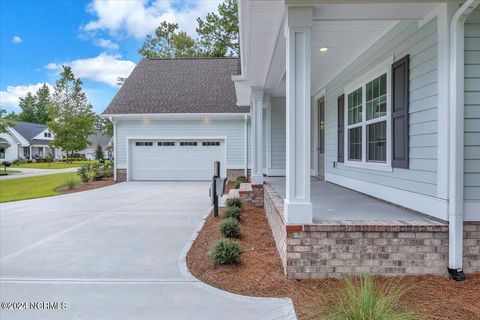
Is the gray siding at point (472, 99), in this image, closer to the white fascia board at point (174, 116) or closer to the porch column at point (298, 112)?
the porch column at point (298, 112)

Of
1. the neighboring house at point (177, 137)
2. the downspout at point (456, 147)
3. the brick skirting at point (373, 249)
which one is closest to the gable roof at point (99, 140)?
the neighboring house at point (177, 137)

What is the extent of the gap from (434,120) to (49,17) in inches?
1076

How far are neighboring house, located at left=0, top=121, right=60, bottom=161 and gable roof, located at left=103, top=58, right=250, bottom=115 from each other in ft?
96.3

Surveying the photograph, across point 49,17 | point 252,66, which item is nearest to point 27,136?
point 49,17

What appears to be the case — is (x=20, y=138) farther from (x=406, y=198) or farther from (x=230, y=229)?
(x=406, y=198)

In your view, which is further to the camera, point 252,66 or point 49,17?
point 49,17

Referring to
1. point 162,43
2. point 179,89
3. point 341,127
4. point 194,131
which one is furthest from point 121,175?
point 162,43

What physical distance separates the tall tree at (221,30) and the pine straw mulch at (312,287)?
20930 mm

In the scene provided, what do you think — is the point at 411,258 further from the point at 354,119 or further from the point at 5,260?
the point at 5,260

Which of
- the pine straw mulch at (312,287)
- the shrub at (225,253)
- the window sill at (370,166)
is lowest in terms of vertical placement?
the pine straw mulch at (312,287)

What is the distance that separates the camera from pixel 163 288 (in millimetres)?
3336

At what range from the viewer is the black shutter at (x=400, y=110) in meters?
4.17

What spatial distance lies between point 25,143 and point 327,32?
46287 millimetres

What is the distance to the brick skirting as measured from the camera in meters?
3.33
